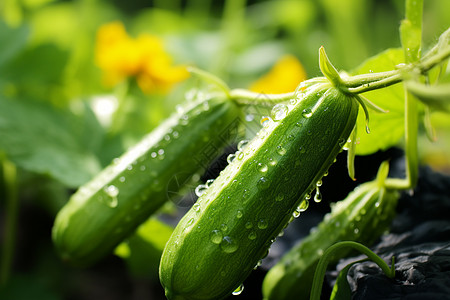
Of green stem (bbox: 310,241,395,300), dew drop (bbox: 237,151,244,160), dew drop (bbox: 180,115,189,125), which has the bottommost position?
green stem (bbox: 310,241,395,300)

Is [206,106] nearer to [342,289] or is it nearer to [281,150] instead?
[281,150]

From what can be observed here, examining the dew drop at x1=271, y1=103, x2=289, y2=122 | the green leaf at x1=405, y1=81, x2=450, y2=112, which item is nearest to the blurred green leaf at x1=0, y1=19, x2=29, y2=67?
the dew drop at x1=271, y1=103, x2=289, y2=122

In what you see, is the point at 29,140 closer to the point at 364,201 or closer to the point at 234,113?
the point at 234,113

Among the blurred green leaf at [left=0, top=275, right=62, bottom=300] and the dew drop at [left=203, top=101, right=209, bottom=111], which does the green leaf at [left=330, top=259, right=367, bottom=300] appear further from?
the blurred green leaf at [left=0, top=275, right=62, bottom=300]

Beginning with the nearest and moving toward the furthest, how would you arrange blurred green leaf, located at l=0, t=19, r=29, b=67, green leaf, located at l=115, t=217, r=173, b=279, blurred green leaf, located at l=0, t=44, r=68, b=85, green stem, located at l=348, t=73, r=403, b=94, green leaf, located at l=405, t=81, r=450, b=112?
green leaf, located at l=405, t=81, r=450, b=112 < green stem, located at l=348, t=73, r=403, b=94 < green leaf, located at l=115, t=217, r=173, b=279 < blurred green leaf, located at l=0, t=19, r=29, b=67 < blurred green leaf, located at l=0, t=44, r=68, b=85

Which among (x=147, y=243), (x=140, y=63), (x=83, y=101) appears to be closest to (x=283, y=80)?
(x=140, y=63)

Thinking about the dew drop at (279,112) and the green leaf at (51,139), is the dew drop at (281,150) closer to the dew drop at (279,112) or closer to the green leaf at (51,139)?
the dew drop at (279,112)

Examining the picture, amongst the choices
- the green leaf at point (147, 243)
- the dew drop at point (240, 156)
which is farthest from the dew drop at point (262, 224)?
the green leaf at point (147, 243)
